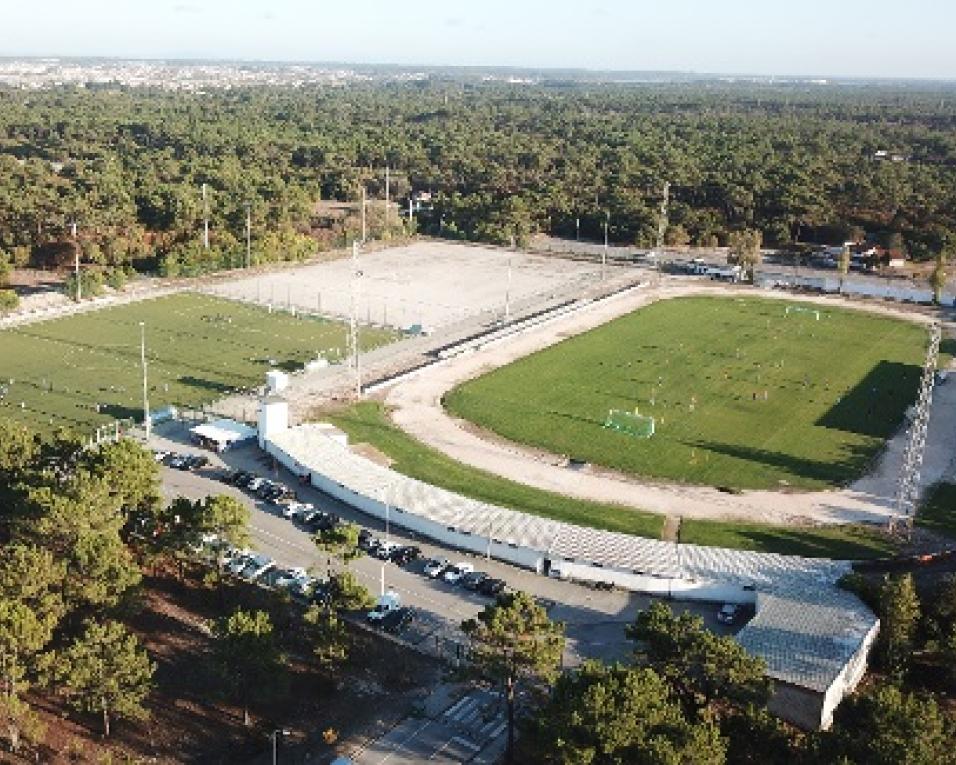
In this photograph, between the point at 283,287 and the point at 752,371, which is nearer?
the point at 752,371

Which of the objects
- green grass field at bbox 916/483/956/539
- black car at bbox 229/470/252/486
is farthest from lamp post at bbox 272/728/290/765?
green grass field at bbox 916/483/956/539

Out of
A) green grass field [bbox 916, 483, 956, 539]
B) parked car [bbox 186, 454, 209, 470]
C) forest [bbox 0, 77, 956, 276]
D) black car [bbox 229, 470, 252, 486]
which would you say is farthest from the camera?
forest [bbox 0, 77, 956, 276]

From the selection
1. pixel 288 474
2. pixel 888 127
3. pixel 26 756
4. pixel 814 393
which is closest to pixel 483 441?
pixel 288 474

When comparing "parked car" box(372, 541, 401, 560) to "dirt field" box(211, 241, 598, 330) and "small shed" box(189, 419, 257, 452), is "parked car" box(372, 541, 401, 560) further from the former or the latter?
"dirt field" box(211, 241, 598, 330)

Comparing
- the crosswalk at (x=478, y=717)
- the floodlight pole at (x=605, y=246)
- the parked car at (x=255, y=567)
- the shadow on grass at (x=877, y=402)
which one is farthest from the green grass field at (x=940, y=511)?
the floodlight pole at (x=605, y=246)

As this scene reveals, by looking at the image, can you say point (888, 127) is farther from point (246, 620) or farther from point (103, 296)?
point (246, 620)

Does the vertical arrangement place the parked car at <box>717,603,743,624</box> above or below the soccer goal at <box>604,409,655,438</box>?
below
